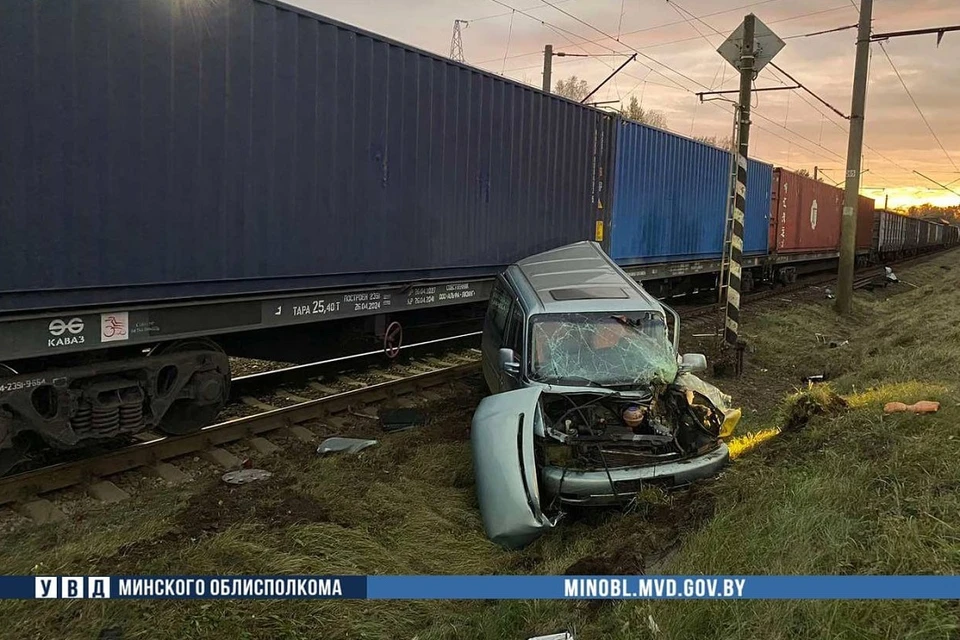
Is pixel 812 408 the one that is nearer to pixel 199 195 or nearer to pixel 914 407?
pixel 914 407

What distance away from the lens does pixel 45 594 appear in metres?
3.11

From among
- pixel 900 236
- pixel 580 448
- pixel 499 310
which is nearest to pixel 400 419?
pixel 499 310

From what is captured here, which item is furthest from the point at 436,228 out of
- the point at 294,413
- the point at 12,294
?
the point at 12,294

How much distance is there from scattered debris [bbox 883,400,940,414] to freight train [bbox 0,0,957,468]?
190 inches

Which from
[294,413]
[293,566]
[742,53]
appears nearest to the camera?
[293,566]

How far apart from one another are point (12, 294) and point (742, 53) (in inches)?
377

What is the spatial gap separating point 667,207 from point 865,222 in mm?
21893

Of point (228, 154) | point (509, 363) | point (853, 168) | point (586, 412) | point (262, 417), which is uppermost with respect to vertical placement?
point (853, 168)

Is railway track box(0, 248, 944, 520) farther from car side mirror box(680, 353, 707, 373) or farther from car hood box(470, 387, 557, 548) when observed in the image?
car side mirror box(680, 353, 707, 373)

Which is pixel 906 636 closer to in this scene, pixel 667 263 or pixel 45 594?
pixel 45 594

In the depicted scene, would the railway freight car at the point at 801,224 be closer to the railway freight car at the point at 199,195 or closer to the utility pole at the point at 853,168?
the utility pole at the point at 853,168

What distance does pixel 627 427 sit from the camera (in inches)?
197

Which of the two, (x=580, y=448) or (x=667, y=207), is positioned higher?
(x=667, y=207)

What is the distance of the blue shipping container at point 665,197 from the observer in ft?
39.6
